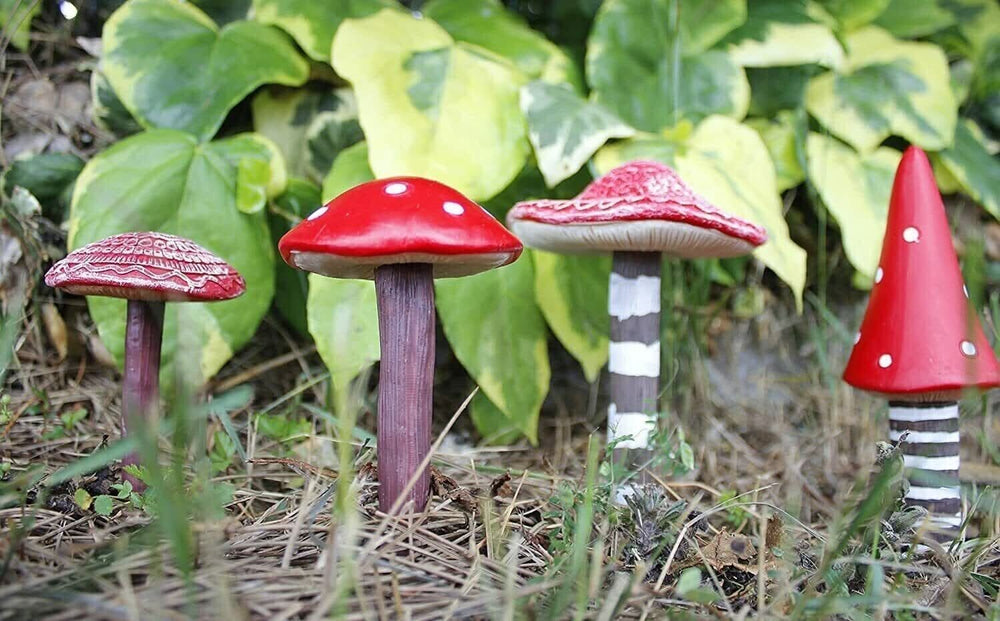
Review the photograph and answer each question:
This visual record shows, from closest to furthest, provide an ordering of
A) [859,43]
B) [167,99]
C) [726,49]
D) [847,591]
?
[847,591] < [167,99] < [726,49] < [859,43]

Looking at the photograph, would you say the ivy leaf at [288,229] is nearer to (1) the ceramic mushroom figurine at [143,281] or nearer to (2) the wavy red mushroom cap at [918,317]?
(1) the ceramic mushroom figurine at [143,281]

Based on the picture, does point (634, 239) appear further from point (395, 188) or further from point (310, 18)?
point (310, 18)

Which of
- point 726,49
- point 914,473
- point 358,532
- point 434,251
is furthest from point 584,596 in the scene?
point 726,49

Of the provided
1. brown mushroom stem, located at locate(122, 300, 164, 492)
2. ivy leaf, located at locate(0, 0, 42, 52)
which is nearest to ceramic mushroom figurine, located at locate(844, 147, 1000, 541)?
brown mushroom stem, located at locate(122, 300, 164, 492)

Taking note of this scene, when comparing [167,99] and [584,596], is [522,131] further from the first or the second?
[584,596]

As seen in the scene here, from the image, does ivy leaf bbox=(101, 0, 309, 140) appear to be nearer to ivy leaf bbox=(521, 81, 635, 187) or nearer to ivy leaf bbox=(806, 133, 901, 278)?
ivy leaf bbox=(521, 81, 635, 187)

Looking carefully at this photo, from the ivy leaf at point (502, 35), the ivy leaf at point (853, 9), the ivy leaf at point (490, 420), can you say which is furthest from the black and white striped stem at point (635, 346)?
the ivy leaf at point (853, 9)
